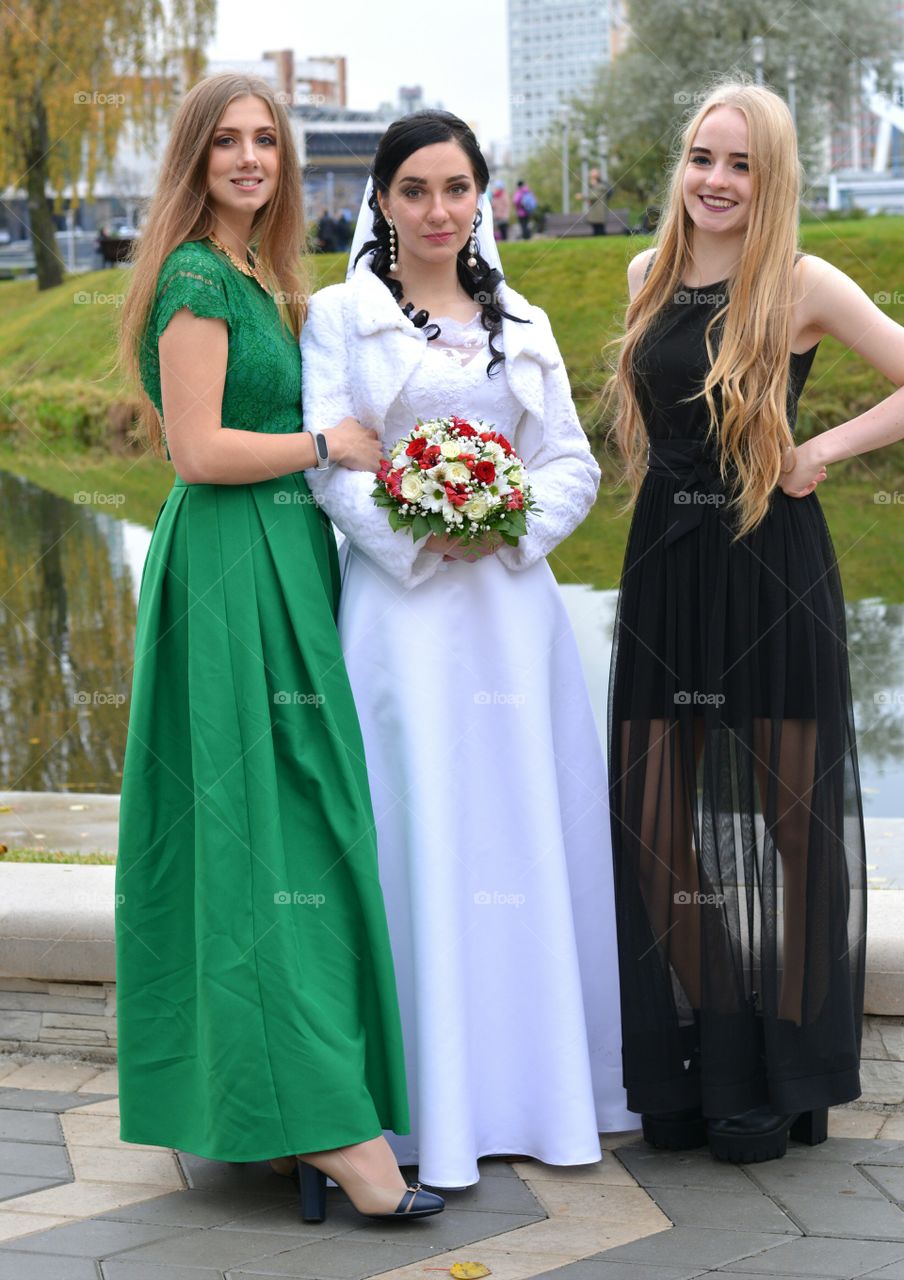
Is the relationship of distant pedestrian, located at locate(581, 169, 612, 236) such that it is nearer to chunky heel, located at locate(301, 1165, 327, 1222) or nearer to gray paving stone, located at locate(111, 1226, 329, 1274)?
chunky heel, located at locate(301, 1165, 327, 1222)

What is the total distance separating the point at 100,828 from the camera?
5.40 meters

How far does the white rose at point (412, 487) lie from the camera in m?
2.95

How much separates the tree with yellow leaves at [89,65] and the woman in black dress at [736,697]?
2109 cm

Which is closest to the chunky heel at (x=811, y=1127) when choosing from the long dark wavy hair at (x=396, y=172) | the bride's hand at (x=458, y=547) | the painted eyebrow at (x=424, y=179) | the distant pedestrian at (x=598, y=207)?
the bride's hand at (x=458, y=547)

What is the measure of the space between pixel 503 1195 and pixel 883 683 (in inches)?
215

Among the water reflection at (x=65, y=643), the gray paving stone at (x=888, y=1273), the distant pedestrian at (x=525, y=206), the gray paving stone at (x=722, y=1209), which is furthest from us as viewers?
the distant pedestrian at (x=525, y=206)

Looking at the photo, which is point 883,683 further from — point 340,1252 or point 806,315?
point 340,1252

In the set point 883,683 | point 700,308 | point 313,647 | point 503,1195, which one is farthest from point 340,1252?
point 883,683

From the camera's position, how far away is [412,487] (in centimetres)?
295

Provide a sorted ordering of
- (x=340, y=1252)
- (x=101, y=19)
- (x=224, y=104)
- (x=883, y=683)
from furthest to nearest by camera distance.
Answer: (x=101, y=19), (x=883, y=683), (x=224, y=104), (x=340, y=1252)

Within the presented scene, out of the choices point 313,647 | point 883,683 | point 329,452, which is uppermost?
point 329,452

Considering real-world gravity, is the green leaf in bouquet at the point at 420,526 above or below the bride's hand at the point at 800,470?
below

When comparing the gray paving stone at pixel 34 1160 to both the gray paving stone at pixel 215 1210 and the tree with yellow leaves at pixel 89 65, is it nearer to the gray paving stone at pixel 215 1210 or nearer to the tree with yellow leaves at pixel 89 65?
the gray paving stone at pixel 215 1210

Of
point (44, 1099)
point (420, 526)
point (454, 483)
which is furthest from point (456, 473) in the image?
point (44, 1099)
